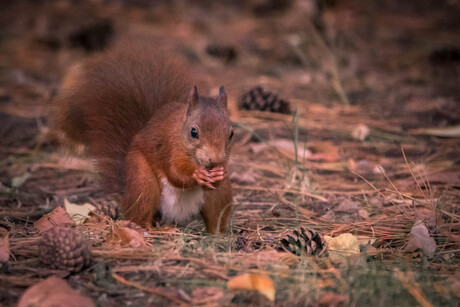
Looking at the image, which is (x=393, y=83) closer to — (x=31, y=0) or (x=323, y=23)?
(x=323, y=23)

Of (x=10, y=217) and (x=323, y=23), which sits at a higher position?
(x=323, y=23)

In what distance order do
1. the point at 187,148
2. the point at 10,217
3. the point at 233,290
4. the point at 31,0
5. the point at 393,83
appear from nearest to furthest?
the point at 233,290
the point at 187,148
the point at 10,217
the point at 393,83
the point at 31,0

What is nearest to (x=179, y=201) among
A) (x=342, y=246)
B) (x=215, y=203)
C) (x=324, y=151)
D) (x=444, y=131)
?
(x=215, y=203)

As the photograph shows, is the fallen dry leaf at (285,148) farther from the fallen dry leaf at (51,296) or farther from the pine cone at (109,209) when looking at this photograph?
the fallen dry leaf at (51,296)

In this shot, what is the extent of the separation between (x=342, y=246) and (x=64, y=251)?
0.97 meters

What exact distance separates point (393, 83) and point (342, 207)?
7.99 feet

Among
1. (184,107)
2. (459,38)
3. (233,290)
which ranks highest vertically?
(459,38)

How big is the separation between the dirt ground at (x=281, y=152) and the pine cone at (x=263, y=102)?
6cm

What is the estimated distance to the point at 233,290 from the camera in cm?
161

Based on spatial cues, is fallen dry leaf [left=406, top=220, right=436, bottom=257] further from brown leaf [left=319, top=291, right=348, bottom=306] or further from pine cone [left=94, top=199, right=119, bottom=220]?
pine cone [left=94, top=199, right=119, bottom=220]

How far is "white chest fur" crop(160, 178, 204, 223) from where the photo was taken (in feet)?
7.23

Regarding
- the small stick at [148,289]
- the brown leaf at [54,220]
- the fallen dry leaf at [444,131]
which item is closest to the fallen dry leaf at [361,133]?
the fallen dry leaf at [444,131]

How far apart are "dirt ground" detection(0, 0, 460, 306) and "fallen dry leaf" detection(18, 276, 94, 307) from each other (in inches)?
3.5

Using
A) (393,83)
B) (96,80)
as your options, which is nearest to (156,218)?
(96,80)
